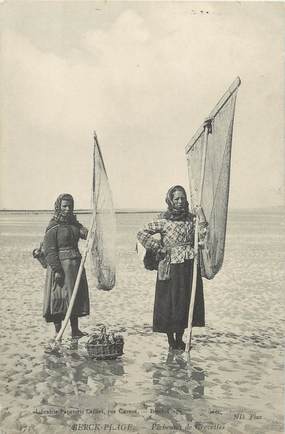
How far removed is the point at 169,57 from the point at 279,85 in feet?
4.41

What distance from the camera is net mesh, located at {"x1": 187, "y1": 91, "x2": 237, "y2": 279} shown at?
17.6 ft

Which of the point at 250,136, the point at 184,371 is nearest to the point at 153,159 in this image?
the point at 250,136

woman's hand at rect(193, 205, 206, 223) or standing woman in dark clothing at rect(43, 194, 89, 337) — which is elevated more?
woman's hand at rect(193, 205, 206, 223)

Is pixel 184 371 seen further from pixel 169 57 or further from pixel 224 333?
pixel 169 57

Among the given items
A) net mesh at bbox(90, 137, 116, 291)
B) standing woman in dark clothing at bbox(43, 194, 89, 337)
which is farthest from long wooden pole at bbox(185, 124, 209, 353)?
standing woman in dark clothing at bbox(43, 194, 89, 337)

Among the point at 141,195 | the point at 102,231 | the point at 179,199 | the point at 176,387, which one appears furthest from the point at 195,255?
the point at 141,195

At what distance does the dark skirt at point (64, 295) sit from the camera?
5.74 m

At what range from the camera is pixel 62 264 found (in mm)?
5832

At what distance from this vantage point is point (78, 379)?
4.72 m

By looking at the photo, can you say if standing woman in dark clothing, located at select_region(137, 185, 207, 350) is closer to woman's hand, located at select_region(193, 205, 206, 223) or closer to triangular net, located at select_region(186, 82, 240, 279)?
woman's hand, located at select_region(193, 205, 206, 223)

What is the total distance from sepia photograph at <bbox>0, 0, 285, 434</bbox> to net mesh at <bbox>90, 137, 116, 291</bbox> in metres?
0.01

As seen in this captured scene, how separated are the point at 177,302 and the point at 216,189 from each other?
3.90ft

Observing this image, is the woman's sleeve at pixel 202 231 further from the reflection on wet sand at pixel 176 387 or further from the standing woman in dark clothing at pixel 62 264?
the standing woman in dark clothing at pixel 62 264

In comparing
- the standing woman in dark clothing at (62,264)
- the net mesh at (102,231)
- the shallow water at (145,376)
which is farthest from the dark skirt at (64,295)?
the shallow water at (145,376)
